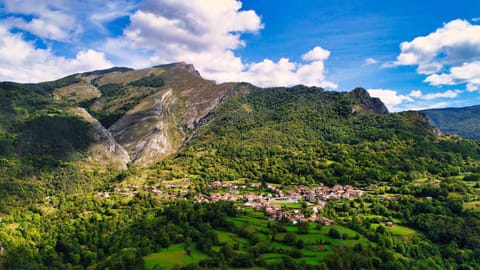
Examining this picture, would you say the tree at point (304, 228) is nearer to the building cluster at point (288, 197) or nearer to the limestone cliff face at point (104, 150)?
the building cluster at point (288, 197)

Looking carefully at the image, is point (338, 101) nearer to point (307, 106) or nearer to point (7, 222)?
point (307, 106)

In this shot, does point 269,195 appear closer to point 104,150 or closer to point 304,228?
point 304,228

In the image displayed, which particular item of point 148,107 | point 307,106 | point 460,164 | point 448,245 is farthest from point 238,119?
point 448,245

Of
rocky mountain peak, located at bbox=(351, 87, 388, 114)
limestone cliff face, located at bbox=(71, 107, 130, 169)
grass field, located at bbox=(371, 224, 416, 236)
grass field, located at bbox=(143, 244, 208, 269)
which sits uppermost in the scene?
rocky mountain peak, located at bbox=(351, 87, 388, 114)

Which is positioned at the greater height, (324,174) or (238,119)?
(238,119)

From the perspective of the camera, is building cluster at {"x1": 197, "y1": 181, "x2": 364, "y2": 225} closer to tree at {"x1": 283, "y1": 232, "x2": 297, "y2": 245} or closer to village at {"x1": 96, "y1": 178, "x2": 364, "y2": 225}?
village at {"x1": 96, "y1": 178, "x2": 364, "y2": 225}

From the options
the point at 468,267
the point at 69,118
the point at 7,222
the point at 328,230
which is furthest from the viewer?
the point at 69,118

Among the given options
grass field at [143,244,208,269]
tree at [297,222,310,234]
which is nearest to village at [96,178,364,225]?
tree at [297,222,310,234]
